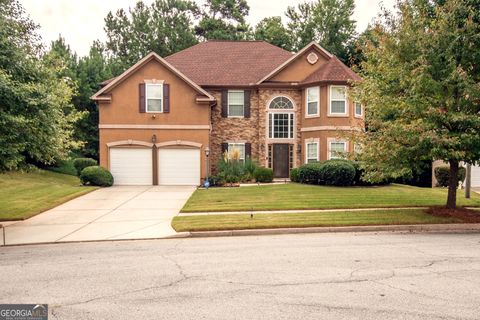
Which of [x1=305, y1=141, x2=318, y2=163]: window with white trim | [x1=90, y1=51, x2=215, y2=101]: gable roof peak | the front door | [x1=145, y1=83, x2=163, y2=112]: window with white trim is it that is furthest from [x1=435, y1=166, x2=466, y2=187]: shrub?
[x1=145, y1=83, x2=163, y2=112]: window with white trim

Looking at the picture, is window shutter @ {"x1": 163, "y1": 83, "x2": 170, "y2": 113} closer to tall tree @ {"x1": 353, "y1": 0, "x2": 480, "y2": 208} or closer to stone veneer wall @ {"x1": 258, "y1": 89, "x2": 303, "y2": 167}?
stone veneer wall @ {"x1": 258, "y1": 89, "x2": 303, "y2": 167}

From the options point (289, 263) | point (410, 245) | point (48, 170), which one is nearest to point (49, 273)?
point (289, 263)

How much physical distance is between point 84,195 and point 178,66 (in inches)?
503

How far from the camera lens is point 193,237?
1157 cm

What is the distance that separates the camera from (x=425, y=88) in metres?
12.7

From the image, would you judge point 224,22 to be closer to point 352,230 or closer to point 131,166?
point 131,166

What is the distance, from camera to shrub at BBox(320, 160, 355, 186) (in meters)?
21.5

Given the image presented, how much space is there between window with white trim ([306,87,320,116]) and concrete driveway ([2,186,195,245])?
10138 mm

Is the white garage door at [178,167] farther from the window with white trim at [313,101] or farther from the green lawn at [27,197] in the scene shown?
the window with white trim at [313,101]

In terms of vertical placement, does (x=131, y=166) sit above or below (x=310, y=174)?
above

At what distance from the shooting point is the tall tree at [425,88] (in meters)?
12.5

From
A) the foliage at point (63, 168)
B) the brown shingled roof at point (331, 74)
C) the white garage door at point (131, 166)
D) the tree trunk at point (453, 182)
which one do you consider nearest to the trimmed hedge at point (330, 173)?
the brown shingled roof at point (331, 74)

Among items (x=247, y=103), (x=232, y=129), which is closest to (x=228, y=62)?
(x=247, y=103)

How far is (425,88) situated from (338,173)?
9.33 meters
